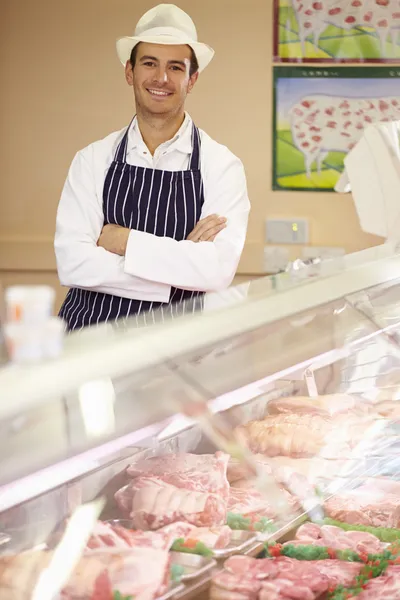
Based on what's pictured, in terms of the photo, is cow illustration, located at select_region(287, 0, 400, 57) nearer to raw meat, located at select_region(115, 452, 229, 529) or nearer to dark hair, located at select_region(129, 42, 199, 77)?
dark hair, located at select_region(129, 42, 199, 77)

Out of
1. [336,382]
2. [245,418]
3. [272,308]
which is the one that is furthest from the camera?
[336,382]

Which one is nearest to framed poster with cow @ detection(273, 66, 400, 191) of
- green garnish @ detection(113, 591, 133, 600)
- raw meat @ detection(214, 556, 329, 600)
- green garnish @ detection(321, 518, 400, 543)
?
green garnish @ detection(321, 518, 400, 543)

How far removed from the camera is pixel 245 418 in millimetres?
1855

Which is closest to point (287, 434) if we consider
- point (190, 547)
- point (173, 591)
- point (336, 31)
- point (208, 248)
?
point (190, 547)

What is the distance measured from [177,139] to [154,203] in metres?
0.21

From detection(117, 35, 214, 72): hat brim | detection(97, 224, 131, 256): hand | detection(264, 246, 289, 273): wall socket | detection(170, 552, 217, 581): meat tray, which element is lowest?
detection(170, 552, 217, 581): meat tray

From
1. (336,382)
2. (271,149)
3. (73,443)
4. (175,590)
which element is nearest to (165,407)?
(73,443)

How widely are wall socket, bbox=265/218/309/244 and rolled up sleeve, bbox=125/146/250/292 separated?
6.11 feet

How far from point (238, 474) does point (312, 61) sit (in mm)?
3230

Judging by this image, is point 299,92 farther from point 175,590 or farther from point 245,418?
point 175,590

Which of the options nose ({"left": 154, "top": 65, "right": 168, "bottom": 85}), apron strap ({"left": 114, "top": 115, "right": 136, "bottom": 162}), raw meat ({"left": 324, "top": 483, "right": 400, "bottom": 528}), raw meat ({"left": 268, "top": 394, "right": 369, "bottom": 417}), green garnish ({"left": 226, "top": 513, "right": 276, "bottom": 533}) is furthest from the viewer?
apron strap ({"left": 114, "top": 115, "right": 136, "bottom": 162})

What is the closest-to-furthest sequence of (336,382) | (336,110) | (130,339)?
(130,339), (336,382), (336,110)

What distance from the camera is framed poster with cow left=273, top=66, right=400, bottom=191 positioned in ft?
14.8

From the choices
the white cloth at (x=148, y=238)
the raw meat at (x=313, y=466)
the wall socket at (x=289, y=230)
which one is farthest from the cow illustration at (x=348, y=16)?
A: the raw meat at (x=313, y=466)
